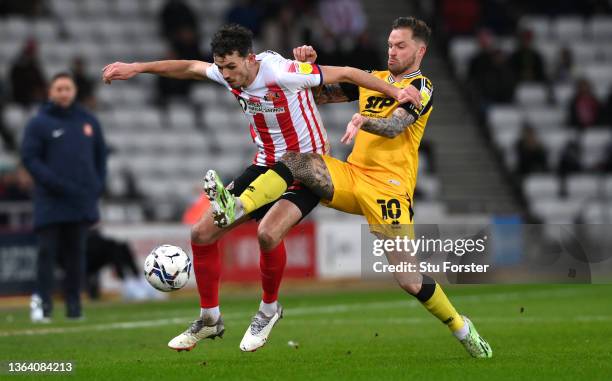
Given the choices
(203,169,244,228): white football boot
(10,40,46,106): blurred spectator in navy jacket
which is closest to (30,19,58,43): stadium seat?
(10,40,46,106): blurred spectator in navy jacket

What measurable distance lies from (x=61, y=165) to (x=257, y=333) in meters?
4.39

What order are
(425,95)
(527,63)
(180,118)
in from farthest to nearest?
1. (527,63)
2. (180,118)
3. (425,95)

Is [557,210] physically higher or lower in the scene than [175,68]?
lower

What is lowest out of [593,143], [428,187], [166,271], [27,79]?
[428,187]

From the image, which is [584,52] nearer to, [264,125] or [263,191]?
[264,125]

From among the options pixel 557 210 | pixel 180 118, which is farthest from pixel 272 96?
pixel 557 210

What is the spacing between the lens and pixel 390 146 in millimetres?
9047

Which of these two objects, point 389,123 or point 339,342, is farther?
point 339,342

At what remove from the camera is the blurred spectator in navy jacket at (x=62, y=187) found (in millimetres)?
12492

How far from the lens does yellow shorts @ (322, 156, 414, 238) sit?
8.80m

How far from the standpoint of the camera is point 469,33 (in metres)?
24.7

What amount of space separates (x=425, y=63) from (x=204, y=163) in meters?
6.43

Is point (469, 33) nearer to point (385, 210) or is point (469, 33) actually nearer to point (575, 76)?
point (575, 76)

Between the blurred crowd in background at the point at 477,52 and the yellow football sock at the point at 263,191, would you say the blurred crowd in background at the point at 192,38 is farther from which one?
the yellow football sock at the point at 263,191
